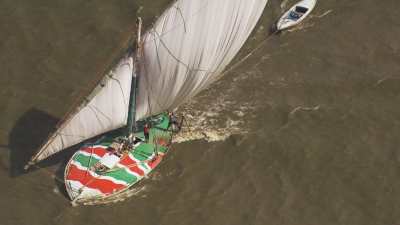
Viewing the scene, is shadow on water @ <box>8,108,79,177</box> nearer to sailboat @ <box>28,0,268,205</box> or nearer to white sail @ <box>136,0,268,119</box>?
sailboat @ <box>28,0,268,205</box>

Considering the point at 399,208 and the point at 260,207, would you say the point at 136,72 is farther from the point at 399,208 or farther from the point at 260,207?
the point at 399,208

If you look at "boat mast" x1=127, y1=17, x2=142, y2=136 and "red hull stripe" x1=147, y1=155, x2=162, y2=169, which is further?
"red hull stripe" x1=147, y1=155, x2=162, y2=169

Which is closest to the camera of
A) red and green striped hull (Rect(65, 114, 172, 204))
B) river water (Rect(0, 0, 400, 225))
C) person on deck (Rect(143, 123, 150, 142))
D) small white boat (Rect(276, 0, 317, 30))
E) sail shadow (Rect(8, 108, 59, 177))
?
red and green striped hull (Rect(65, 114, 172, 204))

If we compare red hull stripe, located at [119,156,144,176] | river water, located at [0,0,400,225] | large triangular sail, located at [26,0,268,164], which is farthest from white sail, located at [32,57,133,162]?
river water, located at [0,0,400,225]

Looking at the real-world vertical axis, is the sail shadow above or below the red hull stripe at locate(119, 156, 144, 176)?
above

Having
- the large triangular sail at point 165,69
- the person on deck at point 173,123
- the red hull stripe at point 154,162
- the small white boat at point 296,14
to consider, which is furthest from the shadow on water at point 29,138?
the small white boat at point 296,14

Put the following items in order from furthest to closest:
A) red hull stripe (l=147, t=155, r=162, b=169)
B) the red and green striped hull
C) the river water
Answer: red hull stripe (l=147, t=155, r=162, b=169) < the river water < the red and green striped hull

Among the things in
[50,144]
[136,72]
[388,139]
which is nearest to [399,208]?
[388,139]
